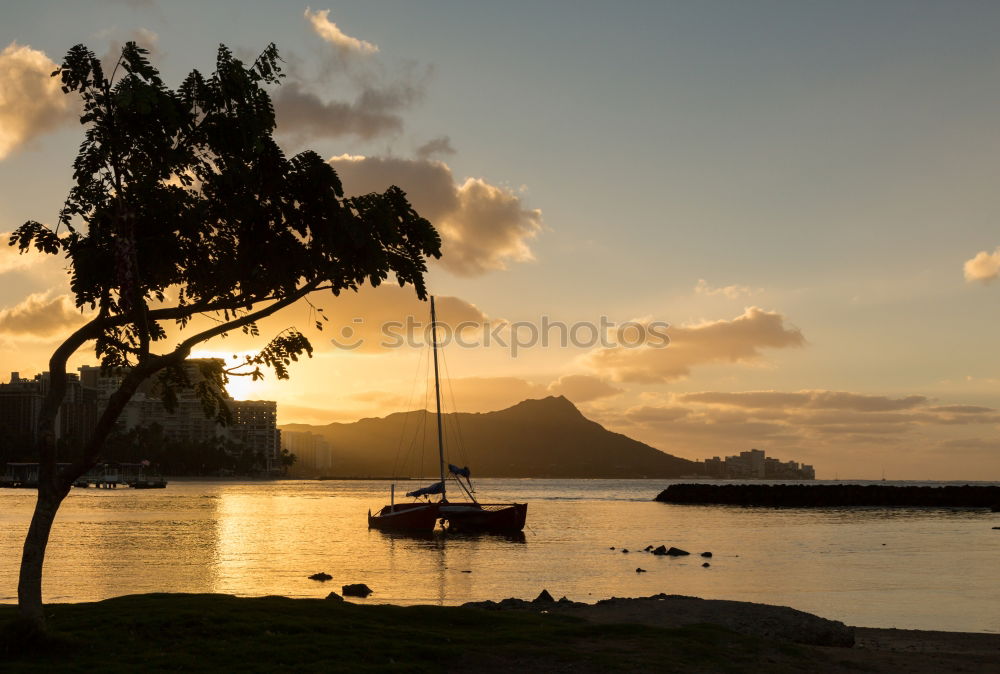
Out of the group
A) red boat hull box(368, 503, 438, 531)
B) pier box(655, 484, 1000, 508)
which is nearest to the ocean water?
red boat hull box(368, 503, 438, 531)

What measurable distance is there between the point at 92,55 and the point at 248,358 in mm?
7058

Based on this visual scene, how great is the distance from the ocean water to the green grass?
15.3 metres

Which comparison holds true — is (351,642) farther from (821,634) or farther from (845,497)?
(845,497)

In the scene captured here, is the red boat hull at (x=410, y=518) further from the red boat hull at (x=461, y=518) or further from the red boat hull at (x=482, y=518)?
the red boat hull at (x=482, y=518)

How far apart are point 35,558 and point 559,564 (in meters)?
42.1

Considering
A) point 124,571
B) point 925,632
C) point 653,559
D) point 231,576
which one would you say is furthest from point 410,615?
point 653,559

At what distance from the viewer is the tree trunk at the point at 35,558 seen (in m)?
18.5

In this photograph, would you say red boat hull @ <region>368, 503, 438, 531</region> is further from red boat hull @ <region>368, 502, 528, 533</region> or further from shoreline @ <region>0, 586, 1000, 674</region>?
shoreline @ <region>0, 586, 1000, 674</region>

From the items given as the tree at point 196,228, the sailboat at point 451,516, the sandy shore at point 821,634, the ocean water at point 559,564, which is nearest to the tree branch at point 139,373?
the tree at point 196,228

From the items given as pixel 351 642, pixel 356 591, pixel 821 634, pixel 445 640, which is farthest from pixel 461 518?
pixel 351 642

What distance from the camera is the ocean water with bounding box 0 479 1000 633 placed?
138 ft

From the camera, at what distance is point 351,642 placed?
67.7ft

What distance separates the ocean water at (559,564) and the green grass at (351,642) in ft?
50.1

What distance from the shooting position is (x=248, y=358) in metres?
20.8
